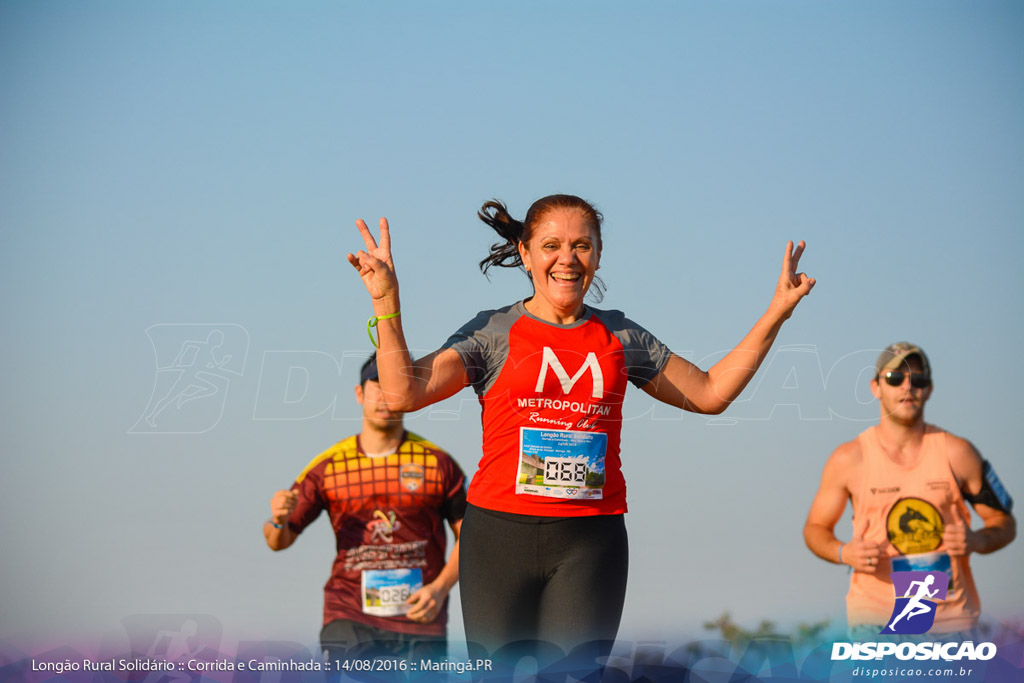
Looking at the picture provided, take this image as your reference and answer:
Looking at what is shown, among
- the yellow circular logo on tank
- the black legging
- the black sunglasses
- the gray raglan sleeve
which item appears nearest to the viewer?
the black legging

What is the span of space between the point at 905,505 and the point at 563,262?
3.22 metres

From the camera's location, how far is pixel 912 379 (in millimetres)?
6629

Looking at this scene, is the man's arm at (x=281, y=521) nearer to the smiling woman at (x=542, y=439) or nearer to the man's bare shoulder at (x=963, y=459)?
the smiling woman at (x=542, y=439)

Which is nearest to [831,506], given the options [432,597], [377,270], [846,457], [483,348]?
[846,457]

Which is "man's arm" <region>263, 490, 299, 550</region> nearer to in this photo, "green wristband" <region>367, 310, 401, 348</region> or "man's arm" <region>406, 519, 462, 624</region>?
"man's arm" <region>406, 519, 462, 624</region>

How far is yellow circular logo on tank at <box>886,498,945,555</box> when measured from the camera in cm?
627

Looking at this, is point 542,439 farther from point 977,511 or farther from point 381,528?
point 977,511

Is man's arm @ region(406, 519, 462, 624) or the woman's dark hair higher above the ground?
the woman's dark hair

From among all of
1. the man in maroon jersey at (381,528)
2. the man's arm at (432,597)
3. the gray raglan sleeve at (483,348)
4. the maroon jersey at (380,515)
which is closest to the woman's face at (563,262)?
the gray raglan sleeve at (483,348)

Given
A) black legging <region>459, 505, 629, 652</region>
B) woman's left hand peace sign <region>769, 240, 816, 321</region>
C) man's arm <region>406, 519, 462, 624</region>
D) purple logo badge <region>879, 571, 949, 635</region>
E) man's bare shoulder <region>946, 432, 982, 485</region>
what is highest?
woman's left hand peace sign <region>769, 240, 816, 321</region>

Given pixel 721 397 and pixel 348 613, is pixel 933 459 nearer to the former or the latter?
pixel 721 397

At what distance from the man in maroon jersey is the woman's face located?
2968mm

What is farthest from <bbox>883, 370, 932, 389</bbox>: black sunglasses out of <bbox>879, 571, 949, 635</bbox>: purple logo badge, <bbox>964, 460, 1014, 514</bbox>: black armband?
<bbox>879, 571, 949, 635</bbox>: purple logo badge

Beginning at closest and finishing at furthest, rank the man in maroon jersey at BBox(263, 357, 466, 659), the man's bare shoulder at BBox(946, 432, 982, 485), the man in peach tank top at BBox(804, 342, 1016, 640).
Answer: the man in peach tank top at BBox(804, 342, 1016, 640), the man's bare shoulder at BBox(946, 432, 982, 485), the man in maroon jersey at BBox(263, 357, 466, 659)
